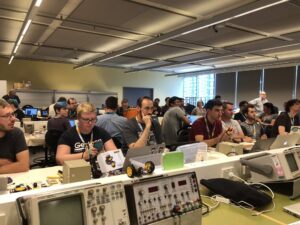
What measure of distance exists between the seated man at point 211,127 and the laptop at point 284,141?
2.66ft

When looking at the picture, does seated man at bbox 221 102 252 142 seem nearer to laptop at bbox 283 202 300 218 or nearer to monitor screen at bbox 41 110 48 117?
laptop at bbox 283 202 300 218

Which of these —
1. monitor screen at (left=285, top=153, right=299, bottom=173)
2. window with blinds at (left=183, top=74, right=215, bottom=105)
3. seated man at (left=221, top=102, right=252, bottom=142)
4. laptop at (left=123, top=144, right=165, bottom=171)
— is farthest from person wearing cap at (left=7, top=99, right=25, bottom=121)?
window with blinds at (left=183, top=74, right=215, bottom=105)

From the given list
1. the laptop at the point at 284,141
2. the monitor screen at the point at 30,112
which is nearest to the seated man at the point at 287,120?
the laptop at the point at 284,141

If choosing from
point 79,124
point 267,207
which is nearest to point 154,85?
point 79,124

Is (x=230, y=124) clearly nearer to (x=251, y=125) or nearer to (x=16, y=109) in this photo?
(x=251, y=125)

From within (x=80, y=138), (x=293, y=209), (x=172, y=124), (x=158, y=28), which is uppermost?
(x=158, y=28)

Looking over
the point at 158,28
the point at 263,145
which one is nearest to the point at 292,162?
the point at 263,145

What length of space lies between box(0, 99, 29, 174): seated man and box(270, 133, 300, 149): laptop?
2.13 m

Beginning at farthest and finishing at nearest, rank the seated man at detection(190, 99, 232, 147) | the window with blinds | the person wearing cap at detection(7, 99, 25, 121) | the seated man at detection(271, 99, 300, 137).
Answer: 1. the window with blinds
2. the person wearing cap at detection(7, 99, 25, 121)
3. the seated man at detection(271, 99, 300, 137)
4. the seated man at detection(190, 99, 232, 147)

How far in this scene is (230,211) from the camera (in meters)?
1.56

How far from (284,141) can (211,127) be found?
3.19ft

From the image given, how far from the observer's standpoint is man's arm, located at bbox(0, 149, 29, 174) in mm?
2121

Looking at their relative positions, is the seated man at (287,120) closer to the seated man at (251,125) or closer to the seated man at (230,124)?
the seated man at (251,125)

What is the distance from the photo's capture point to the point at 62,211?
3.29 ft
